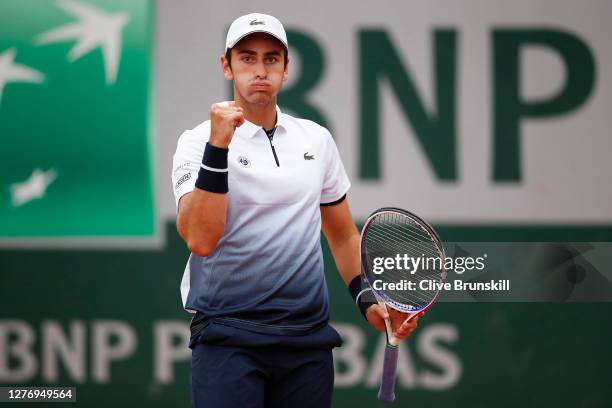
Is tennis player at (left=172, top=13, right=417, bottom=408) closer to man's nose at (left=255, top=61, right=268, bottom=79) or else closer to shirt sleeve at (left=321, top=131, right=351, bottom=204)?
man's nose at (left=255, top=61, right=268, bottom=79)

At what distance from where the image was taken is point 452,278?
3740mm

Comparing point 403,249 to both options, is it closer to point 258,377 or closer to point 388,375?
point 388,375

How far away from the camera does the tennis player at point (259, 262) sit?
2.55m

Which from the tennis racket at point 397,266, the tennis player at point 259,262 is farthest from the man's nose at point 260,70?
the tennis racket at point 397,266

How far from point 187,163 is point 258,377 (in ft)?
2.02

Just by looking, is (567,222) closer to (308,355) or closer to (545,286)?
(545,286)

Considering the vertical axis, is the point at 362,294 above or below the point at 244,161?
below

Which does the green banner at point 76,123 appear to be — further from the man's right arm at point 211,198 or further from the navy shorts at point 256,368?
the man's right arm at point 211,198

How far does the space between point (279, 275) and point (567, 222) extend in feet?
8.66

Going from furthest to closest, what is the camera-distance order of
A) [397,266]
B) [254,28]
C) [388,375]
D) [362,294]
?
[397,266] → [362,294] → [388,375] → [254,28]

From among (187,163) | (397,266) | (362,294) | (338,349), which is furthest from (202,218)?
(338,349)

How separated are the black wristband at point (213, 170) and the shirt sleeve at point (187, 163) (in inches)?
5.4

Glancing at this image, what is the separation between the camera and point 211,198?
2.38 metres

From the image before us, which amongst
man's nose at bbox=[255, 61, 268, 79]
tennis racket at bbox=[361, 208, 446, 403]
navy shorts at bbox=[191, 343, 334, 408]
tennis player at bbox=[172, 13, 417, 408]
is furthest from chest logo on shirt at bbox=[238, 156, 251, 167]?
navy shorts at bbox=[191, 343, 334, 408]
